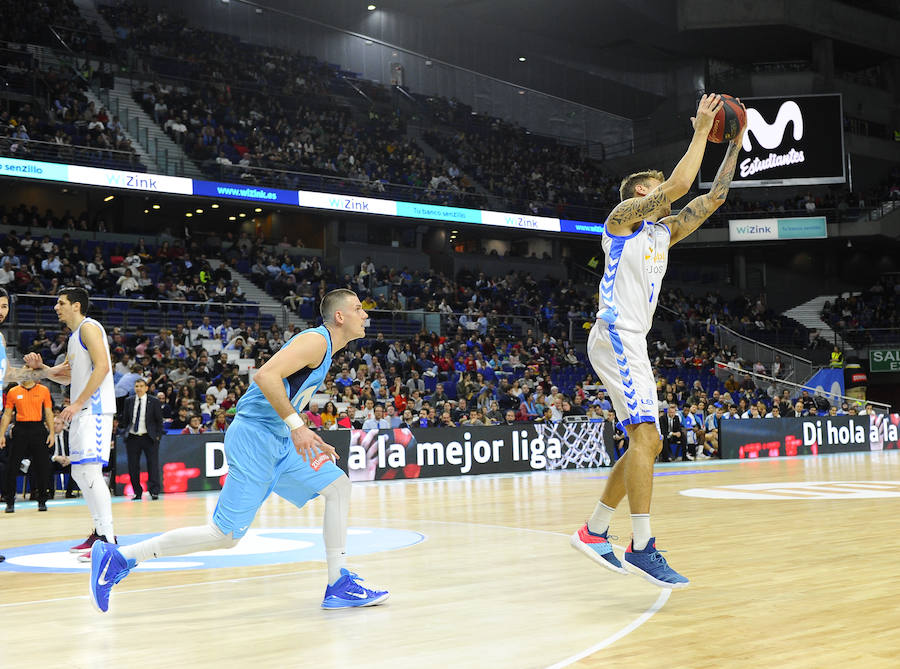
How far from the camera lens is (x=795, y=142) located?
3478 centimetres

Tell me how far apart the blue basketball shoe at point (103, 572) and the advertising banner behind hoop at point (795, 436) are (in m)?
18.7

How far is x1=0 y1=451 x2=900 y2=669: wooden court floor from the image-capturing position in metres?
3.70

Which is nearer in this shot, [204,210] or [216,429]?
[216,429]

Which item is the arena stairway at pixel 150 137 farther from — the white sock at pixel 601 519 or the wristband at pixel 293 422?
the wristband at pixel 293 422

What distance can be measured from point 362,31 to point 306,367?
116 ft

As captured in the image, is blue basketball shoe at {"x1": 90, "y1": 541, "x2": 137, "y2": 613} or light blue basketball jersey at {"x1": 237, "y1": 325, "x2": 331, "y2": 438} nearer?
blue basketball shoe at {"x1": 90, "y1": 541, "x2": 137, "y2": 613}

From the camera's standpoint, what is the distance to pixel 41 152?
23109 millimetres

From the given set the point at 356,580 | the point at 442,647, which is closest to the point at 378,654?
the point at 442,647

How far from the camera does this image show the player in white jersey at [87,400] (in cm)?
659

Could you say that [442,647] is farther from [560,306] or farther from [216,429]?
[560,306]

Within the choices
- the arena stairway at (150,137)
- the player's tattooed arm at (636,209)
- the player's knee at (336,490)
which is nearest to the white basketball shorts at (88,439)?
the player's knee at (336,490)

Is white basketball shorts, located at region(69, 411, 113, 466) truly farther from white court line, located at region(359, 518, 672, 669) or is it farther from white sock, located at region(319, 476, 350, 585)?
white court line, located at region(359, 518, 672, 669)

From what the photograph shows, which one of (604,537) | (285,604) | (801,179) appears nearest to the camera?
(285,604)

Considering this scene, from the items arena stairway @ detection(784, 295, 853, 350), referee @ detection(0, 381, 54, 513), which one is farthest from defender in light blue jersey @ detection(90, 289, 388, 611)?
arena stairway @ detection(784, 295, 853, 350)
